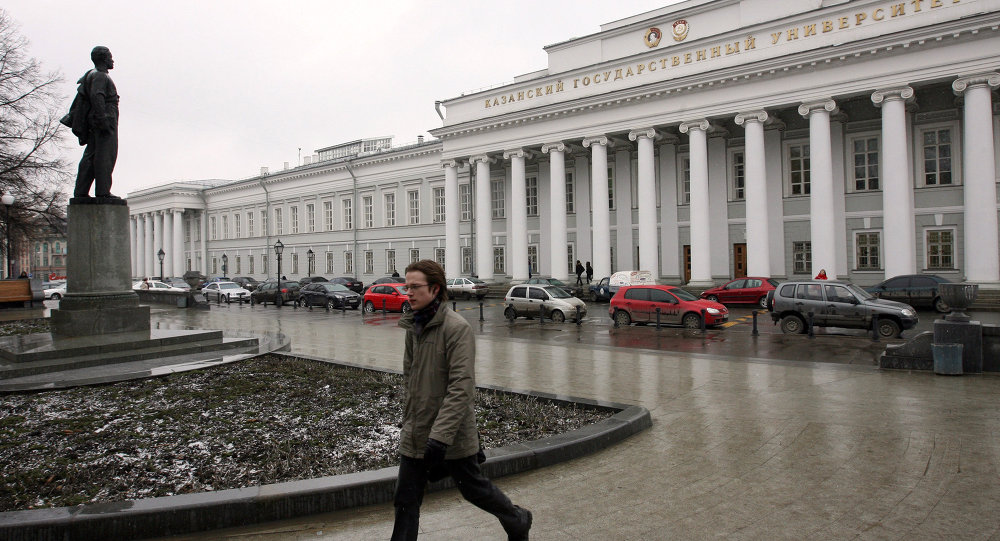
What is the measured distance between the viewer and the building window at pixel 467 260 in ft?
144

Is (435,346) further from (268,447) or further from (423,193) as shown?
(423,193)

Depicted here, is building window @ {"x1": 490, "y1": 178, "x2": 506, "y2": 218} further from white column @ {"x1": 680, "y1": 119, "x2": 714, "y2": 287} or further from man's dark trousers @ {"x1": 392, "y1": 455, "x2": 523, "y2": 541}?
man's dark trousers @ {"x1": 392, "y1": 455, "x2": 523, "y2": 541}

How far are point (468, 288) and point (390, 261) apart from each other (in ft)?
54.0

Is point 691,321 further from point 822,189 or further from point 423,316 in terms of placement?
point 423,316

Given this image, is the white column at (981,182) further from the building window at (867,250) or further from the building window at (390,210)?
the building window at (390,210)

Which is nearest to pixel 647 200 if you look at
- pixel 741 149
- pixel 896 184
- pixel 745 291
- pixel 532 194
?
pixel 741 149

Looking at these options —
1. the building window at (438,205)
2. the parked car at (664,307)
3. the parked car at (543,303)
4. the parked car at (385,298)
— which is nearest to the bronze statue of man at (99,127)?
the parked car at (543,303)

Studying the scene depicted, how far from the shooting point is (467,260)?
44.3 metres

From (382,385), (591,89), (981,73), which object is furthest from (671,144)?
(382,385)

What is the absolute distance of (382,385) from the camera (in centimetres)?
876

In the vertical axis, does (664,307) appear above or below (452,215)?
below

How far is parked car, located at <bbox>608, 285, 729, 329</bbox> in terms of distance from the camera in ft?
61.0

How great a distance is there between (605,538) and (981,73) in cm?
2893

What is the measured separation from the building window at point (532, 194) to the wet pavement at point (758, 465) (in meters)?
29.9
